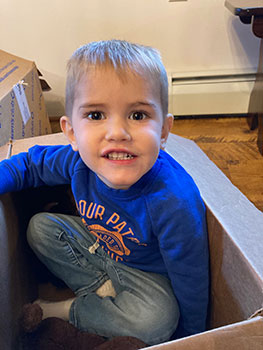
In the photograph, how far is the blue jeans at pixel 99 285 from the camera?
67 centimetres

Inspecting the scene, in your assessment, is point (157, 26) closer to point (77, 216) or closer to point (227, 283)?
point (77, 216)

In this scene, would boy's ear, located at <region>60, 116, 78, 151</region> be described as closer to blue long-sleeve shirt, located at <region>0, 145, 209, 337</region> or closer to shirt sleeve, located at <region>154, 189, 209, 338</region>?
blue long-sleeve shirt, located at <region>0, 145, 209, 337</region>

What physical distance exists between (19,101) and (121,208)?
1.48 ft

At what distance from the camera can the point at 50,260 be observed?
0.81 meters

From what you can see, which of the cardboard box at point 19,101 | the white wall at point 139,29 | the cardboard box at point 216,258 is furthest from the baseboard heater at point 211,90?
the cardboard box at point 216,258

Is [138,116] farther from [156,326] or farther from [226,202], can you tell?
[156,326]

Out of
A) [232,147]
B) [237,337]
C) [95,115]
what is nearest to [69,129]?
[95,115]

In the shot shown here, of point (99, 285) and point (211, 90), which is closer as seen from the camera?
point (99, 285)

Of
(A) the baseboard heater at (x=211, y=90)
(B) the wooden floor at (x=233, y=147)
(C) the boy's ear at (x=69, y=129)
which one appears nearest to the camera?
(C) the boy's ear at (x=69, y=129)

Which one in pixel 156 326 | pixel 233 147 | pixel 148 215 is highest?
pixel 148 215

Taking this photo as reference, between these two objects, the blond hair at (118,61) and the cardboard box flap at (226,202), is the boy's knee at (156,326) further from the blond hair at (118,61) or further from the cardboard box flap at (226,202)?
the blond hair at (118,61)

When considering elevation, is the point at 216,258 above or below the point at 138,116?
below

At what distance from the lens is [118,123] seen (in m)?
0.53

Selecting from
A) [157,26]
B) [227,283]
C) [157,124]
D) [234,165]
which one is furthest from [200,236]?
[157,26]
